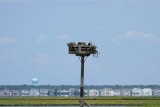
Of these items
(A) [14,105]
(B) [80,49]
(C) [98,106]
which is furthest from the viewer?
(A) [14,105]

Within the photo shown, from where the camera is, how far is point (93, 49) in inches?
2156

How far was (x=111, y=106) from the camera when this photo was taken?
363 ft

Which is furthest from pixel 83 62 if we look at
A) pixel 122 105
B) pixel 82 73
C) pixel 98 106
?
pixel 122 105

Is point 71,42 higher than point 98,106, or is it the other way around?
point 71,42

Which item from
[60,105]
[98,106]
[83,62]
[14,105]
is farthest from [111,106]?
[83,62]

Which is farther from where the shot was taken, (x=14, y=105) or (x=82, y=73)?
(x=14, y=105)

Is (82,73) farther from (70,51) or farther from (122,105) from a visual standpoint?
(122,105)

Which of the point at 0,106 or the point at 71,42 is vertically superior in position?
the point at 71,42

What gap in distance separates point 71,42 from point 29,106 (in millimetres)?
59858

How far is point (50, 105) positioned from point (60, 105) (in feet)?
6.61

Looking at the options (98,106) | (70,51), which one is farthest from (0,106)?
(70,51)

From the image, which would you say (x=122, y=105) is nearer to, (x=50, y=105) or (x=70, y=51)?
(x=50, y=105)

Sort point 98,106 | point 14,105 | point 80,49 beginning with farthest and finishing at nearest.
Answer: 1. point 14,105
2. point 98,106
3. point 80,49

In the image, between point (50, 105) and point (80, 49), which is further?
point (50, 105)
